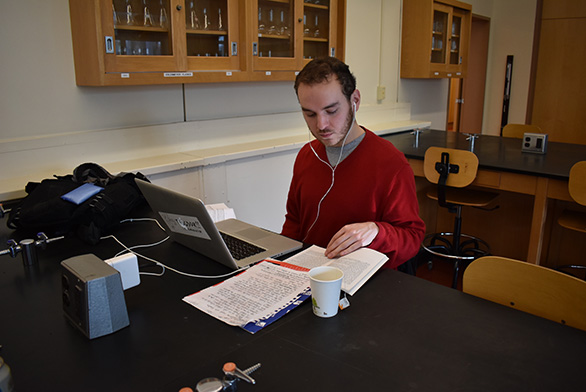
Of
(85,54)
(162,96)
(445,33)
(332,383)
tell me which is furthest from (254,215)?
(445,33)

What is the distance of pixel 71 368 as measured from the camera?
35.2 inches

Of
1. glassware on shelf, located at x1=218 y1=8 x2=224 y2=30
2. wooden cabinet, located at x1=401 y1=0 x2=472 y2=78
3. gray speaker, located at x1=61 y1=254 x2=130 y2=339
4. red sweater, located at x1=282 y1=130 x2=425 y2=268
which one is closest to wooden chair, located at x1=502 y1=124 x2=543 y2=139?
wooden cabinet, located at x1=401 y1=0 x2=472 y2=78

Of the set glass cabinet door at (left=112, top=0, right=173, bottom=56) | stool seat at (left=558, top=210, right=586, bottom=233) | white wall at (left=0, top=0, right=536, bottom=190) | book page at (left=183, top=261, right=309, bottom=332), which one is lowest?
stool seat at (left=558, top=210, right=586, bottom=233)

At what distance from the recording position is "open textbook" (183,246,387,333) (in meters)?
1.06

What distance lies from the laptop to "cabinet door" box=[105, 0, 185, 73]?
1.00m

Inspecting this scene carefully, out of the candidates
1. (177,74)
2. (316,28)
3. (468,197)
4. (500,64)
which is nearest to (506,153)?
(468,197)

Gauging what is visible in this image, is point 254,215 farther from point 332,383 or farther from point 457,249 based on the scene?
point 332,383

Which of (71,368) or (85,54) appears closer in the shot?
(71,368)

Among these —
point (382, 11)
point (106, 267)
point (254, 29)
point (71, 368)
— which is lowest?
point (71, 368)

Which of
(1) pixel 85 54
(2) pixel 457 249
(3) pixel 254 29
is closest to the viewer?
(1) pixel 85 54

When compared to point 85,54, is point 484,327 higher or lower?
lower

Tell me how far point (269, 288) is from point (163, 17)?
5.61 ft

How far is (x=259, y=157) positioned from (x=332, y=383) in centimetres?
230

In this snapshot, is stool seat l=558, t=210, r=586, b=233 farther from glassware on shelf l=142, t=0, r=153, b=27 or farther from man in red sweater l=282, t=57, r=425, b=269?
glassware on shelf l=142, t=0, r=153, b=27
